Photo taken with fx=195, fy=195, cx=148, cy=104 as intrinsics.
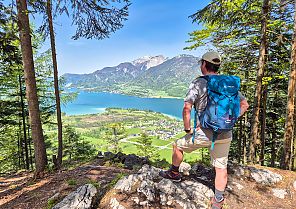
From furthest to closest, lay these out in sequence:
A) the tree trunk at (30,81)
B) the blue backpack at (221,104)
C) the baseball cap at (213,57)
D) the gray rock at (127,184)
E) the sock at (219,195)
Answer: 1. the tree trunk at (30,81)
2. the gray rock at (127,184)
3. the sock at (219,195)
4. the baseball cap at (213,57)
5. the blue backpack at (221,104)

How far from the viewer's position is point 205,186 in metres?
3.56

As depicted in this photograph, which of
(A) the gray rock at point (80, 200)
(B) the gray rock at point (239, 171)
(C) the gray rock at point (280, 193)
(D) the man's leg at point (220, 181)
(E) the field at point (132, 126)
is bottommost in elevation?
(E) the field at point (132, 126)

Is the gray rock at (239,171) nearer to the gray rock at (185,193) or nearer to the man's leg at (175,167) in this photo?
the gray rock at (185,193)

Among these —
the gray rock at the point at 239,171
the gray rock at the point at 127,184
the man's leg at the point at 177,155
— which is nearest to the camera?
the man's leg at the point at 177,155

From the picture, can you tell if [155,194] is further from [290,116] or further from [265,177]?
[290,116]

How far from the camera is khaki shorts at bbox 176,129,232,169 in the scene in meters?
2.64

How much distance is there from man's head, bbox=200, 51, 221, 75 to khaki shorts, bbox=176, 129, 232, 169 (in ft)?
2.72

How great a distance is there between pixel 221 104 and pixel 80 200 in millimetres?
2482

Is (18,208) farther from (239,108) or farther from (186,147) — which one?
(239,108)

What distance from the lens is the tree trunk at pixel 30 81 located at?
4.75 metres

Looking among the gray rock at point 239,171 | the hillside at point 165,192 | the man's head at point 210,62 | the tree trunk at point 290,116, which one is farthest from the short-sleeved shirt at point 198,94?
the tree trunk at point 290,116

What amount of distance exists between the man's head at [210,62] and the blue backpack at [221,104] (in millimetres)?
179

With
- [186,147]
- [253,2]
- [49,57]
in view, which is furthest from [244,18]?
[49,57]

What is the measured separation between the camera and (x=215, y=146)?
8.95 feet
